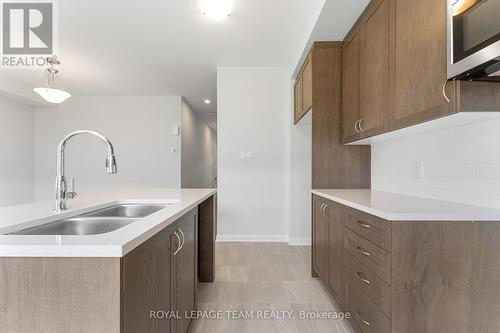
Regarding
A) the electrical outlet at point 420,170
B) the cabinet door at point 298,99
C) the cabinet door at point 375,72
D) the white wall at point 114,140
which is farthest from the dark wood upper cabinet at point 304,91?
the white wall at point 114,140

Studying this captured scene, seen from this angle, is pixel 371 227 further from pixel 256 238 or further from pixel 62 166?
pixel 256 238

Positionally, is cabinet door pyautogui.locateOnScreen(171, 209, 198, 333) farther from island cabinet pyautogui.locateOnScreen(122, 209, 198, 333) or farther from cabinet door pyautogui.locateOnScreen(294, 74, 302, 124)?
cabinet door pyautogui.locateOnScreen(294, 74, 302, 124)

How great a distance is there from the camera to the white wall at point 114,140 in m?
5.40

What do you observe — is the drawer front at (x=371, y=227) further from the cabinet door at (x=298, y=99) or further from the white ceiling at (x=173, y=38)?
the cabinet door at (x=298, y=99)

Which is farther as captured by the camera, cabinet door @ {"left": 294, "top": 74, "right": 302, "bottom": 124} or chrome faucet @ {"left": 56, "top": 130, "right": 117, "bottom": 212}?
cabinet door @ {"left": 294, "top": 74, "right": 302, "bottom": 124}

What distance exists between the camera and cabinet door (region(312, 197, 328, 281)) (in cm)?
220

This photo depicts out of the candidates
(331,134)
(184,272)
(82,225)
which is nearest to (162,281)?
(184,272)

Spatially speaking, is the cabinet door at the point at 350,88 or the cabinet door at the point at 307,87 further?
the cabinet door at the point at 307,87

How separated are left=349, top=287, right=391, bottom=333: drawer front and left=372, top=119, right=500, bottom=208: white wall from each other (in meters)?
0.79

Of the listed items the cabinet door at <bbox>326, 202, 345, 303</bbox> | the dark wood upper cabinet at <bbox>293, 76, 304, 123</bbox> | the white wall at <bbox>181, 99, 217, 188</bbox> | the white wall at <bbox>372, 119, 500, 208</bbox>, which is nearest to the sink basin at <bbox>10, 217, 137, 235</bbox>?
the cabinet door at <bbox>326, 202, 345, 303</bbox>

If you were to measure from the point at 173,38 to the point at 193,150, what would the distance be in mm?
4001

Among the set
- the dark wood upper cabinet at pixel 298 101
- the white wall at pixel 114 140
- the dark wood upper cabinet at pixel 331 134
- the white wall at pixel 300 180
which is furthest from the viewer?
the white wall at pixel 114 140

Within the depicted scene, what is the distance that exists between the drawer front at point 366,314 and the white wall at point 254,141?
2298 mm

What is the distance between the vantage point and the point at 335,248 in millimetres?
1956
